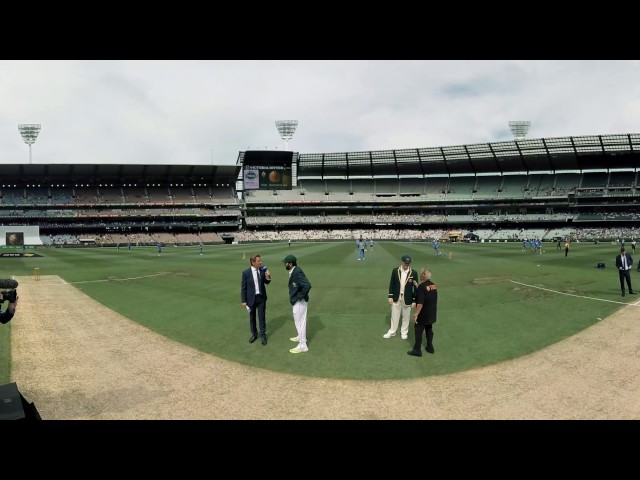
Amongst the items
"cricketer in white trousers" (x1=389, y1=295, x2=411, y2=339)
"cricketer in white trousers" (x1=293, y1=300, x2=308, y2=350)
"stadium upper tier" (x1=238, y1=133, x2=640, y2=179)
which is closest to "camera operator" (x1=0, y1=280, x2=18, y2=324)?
"cricketer in white trousers" (x1=293, y1=300, x2=308, y2=350)

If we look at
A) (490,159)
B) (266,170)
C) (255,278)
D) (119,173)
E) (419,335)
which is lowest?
(419,335)

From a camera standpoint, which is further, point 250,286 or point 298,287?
point 250,286

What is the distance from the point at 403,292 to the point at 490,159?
290 feet

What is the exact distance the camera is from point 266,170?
303 feet

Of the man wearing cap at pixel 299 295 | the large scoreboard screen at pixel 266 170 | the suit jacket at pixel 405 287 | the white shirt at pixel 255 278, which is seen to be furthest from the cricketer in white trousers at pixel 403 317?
the large scoreboard screen at pixel 266 170

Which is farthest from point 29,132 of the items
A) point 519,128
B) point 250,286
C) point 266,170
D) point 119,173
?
point 519,128

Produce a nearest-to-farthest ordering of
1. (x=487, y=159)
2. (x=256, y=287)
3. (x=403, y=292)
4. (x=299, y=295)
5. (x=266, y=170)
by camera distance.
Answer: (x=299, y=295) → (x=256, y=287) → (x=403, y=292) → (x=487, y=159) → (x=266, y=170)

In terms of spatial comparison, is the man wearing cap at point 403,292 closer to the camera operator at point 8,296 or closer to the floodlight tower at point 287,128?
the camera operator at point 8,296

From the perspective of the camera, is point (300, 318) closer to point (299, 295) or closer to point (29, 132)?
point (299, 295)

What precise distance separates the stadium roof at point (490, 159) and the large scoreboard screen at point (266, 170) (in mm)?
4608
